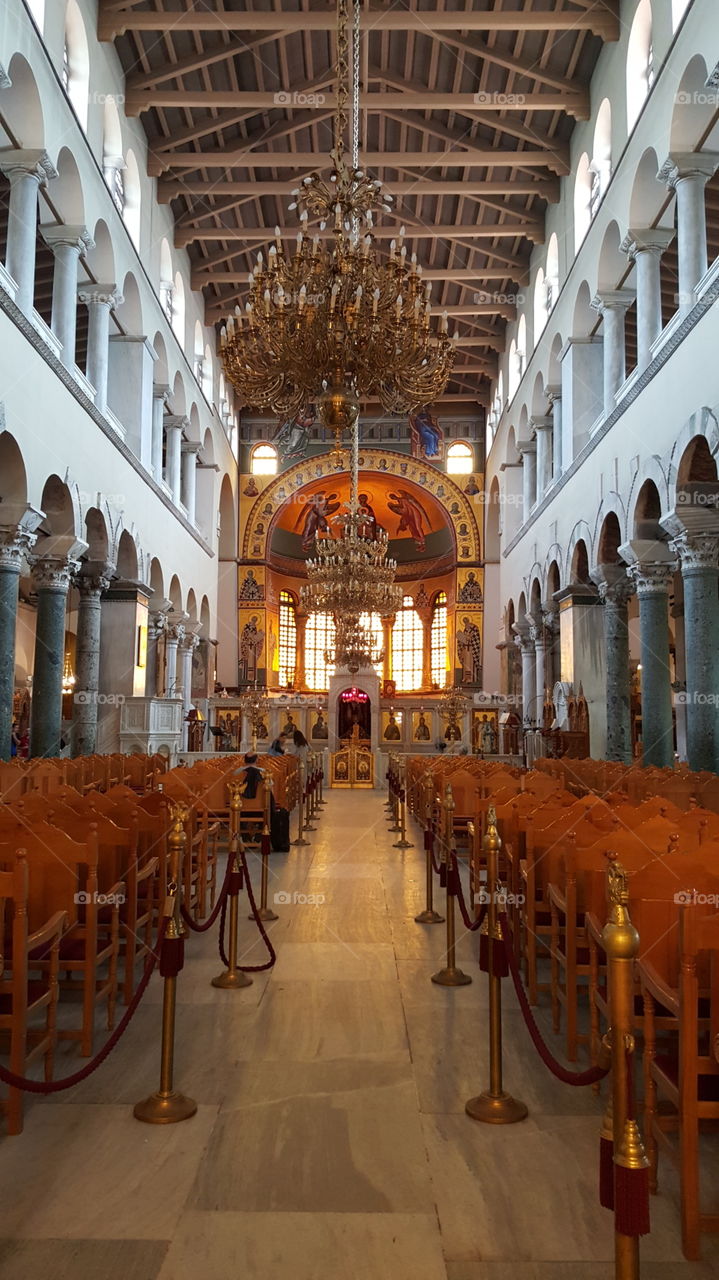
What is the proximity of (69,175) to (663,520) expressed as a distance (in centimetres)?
994

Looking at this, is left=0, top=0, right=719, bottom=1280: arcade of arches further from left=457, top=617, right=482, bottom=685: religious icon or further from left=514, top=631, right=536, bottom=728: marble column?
left=514, top=631, right=536, bottom=728: marble column

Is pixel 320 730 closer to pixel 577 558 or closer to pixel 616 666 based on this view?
pixel 577 558

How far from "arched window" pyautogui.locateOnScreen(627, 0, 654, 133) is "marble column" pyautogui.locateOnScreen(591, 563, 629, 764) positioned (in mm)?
7087

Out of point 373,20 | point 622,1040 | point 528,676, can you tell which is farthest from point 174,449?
point 622,1040

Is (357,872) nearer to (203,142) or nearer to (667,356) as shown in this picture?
(667,356)

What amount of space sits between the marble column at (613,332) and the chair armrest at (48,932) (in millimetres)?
13610

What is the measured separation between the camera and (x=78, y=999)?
15.5 feet

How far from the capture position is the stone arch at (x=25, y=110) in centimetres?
1112

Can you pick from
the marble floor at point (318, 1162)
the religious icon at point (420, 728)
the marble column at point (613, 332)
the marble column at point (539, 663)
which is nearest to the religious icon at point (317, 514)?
the religious icon at point (420, 728)

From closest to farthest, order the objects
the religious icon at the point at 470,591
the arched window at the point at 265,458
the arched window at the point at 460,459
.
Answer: the religious icon at the point at 470,591
the arched window at the point at 460,459
the arched window at the point at 265,458

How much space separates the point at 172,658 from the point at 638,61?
14.8 m

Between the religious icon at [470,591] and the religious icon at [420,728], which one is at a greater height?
the religious icon at [470,591]

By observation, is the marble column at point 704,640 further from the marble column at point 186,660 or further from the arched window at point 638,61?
the marble column at point 186,660

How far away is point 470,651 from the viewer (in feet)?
95.3
